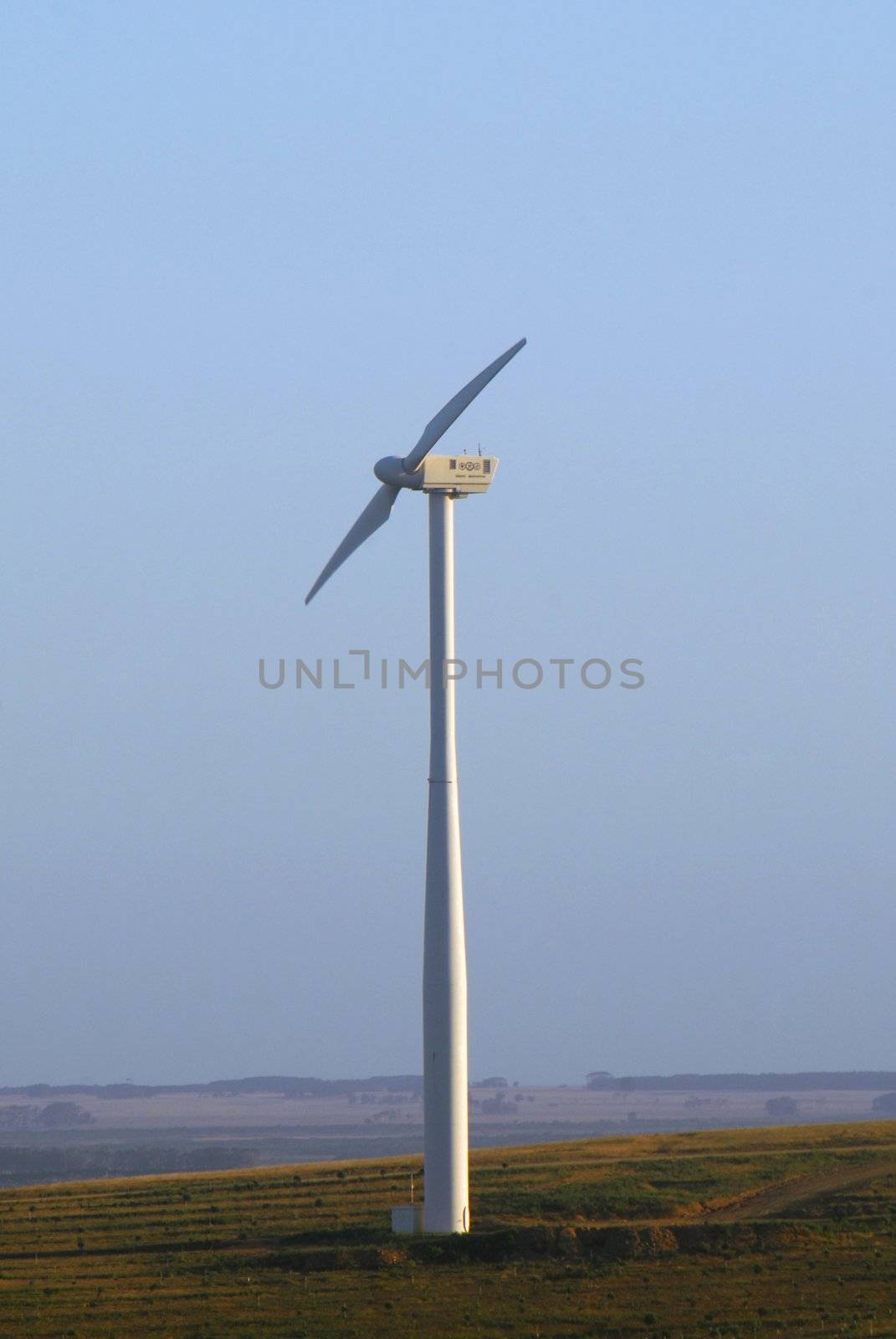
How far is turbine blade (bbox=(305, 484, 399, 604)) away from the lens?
215 ft

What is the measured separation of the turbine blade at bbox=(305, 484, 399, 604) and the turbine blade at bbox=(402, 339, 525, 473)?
111 inches

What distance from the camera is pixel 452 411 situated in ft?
205

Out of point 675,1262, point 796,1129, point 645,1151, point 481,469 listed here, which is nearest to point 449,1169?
point 675,1262

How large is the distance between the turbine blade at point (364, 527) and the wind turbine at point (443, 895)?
133 inches

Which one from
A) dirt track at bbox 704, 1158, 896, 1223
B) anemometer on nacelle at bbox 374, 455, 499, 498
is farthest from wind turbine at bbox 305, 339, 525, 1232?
dirt track at bbox 704, 1158, 896, 1223

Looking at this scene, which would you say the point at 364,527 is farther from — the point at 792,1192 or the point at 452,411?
the point at 792,1192

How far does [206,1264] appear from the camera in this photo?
5919cm

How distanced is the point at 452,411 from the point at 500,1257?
25.3 m

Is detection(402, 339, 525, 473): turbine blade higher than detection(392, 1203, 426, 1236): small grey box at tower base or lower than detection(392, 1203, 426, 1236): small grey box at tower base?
higher

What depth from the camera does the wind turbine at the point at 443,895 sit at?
192 feet

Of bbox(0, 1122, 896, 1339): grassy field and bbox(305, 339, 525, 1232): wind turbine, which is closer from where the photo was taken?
bbox(0, 1122, 896, 1339): grassy field

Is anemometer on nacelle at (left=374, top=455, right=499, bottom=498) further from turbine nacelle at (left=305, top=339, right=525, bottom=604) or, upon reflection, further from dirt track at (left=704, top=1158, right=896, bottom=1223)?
dirt track at (left=704, top=1158, right=896, bottom=1223)

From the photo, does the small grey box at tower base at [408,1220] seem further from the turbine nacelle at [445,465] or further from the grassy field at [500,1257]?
the turbine nacelle at [445,465]

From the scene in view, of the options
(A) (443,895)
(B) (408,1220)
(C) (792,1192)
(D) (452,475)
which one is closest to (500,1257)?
(B) (408,1220)
